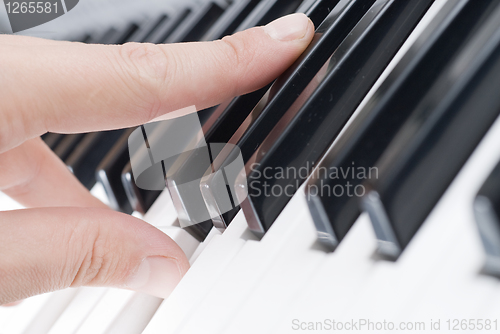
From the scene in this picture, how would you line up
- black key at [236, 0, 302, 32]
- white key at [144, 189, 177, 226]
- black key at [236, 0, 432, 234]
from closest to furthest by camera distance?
black key at [236, 0, 432, 234] < white key at [144, 189, 177, 226] < black key at [236, 0, 302, 32]

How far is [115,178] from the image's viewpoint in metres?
0.94

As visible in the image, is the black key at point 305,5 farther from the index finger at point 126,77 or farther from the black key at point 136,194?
the black key at point 136,194

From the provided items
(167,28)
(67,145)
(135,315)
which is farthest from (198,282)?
(167,28)

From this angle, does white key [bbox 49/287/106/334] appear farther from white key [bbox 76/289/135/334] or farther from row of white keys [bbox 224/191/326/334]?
row of white keys [bbox 224/191/326/334]

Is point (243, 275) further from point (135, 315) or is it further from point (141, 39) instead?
point (141, 39)

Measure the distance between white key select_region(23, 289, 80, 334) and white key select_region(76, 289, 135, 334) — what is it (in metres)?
0.10

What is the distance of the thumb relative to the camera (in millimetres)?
644

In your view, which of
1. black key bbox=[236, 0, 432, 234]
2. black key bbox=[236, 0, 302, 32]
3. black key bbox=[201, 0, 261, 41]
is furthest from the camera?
black key bbox=[201, 0, 261, 41]

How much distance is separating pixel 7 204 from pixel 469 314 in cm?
105

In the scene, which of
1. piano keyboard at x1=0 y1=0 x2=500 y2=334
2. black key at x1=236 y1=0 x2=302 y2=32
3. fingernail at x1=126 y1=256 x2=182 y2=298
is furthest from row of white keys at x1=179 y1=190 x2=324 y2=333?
black key at x1=236 y1=0 x2=302 y2=32

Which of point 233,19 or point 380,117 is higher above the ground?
point 380,117

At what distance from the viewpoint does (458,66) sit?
48 centimetres

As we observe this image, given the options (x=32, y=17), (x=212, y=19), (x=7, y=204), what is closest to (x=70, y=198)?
(x=7, y=204)

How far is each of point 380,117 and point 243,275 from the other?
24cm
